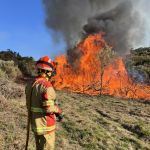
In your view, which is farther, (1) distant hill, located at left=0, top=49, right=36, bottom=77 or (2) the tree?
(1) distant hill, located at left=0, top=49, right=36, bottom=77

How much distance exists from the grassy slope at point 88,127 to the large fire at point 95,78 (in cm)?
635

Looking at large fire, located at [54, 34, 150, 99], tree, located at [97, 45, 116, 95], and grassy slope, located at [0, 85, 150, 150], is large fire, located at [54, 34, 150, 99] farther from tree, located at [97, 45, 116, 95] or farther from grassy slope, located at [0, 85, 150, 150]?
grassy slope, located at [0, 85, 150, 150]

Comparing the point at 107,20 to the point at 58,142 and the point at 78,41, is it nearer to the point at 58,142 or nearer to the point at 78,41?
the point at 78,41

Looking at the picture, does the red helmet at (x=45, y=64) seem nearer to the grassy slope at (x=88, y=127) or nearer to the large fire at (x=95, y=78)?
the grassy slope at (x=88, y=127)

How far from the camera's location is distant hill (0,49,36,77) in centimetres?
3117

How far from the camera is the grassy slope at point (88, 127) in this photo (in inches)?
445

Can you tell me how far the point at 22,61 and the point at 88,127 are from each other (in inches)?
837

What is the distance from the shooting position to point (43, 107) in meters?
7.36

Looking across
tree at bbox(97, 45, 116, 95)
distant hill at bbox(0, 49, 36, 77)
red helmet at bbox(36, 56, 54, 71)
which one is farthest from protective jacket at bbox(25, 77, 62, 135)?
distant hill at bbox(0, 49, 36, 77)

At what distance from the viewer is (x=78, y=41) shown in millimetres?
29438

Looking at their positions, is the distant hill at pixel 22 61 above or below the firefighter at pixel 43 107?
above

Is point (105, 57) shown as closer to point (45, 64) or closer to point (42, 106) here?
point (45, 64)

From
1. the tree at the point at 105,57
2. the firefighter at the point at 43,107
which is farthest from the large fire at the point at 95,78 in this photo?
the firefighter at the point at 43,107

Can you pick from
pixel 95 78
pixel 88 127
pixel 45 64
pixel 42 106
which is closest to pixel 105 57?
pixel 95 78
